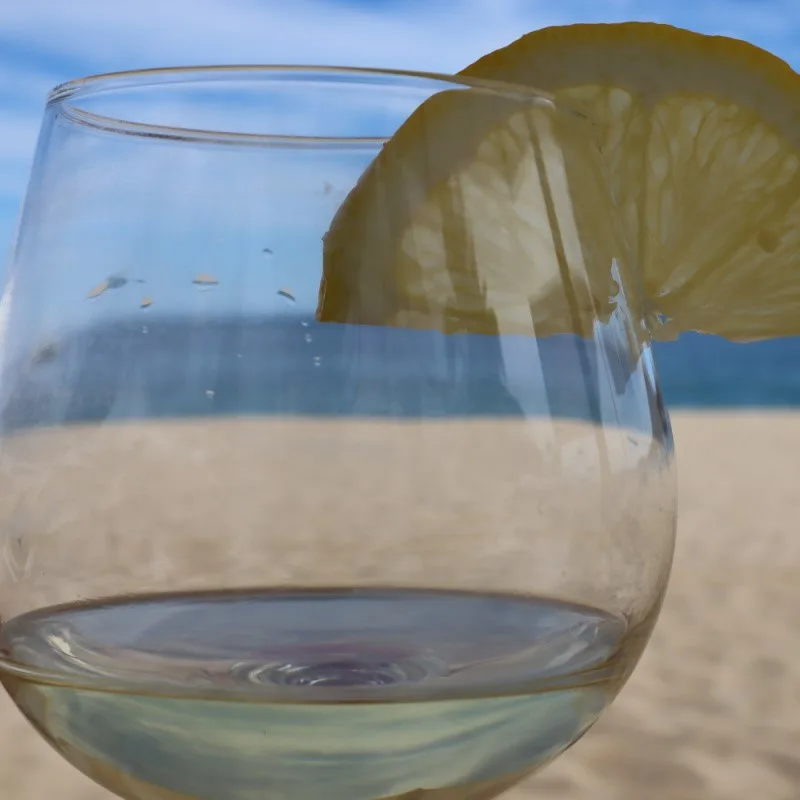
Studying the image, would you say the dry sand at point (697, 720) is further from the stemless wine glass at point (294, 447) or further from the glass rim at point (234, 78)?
the glass rim at point (234, 78)

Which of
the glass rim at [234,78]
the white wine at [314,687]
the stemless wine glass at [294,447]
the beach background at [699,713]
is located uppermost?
the glass rim at [234,78]

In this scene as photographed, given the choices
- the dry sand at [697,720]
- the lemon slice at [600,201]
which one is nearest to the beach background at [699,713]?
the dry sand at [697,720]

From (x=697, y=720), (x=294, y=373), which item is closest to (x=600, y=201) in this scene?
(x=294, y=373)

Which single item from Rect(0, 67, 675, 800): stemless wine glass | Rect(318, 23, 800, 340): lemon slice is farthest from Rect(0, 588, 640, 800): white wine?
Rect(318, 23, 800, 340): lemon slice

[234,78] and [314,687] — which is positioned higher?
[234,78]

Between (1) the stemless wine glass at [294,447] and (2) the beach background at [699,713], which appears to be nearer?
(1) the stemless wine glass at [294,447]

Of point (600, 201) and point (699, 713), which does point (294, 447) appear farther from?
point (699, 713)

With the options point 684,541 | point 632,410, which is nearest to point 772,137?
point 632,410
